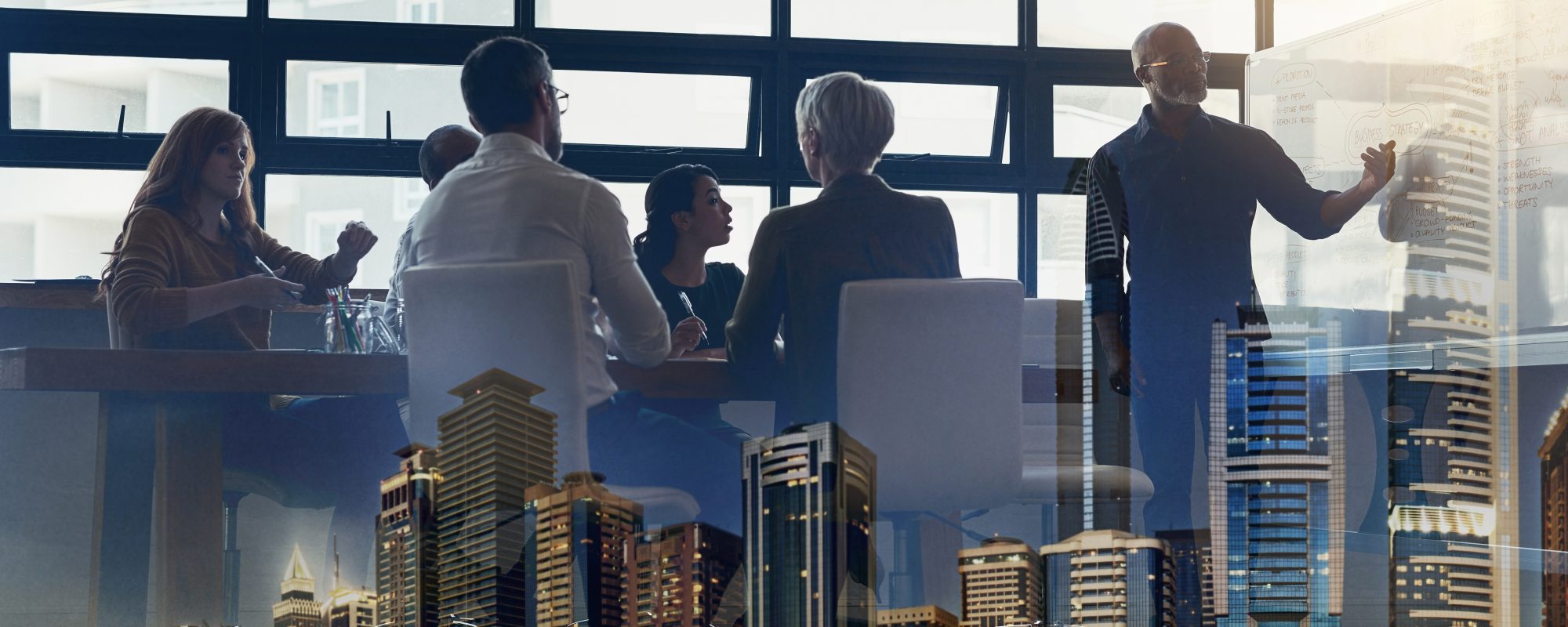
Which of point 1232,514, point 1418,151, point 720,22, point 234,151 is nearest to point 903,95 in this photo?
point 720,22

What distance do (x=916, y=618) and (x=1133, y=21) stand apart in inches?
178

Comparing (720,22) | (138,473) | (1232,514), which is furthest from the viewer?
(1232,514)

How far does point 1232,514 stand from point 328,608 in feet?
17.4

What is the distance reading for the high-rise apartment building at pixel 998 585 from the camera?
11.1 feet

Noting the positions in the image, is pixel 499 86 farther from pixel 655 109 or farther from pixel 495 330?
pixel 655 109

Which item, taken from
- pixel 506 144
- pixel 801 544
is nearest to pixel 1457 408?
pixel 801 544

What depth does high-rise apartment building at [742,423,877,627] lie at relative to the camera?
2.96 metres

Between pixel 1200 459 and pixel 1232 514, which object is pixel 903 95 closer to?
pixel 1232 514

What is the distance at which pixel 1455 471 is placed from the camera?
6137mm

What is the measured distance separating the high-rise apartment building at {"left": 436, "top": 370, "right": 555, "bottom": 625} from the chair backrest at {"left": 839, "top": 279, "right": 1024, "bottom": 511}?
1.77 feet

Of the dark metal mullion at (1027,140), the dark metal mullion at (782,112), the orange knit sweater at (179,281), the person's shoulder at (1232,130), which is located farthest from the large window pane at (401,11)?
the person's shoulder at (1232,130)

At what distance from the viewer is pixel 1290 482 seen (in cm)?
682

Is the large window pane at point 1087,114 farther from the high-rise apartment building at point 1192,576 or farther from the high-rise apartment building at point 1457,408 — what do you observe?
the high-rise apartment building at point 1192,576

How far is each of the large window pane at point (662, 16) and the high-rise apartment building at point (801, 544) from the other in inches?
112
